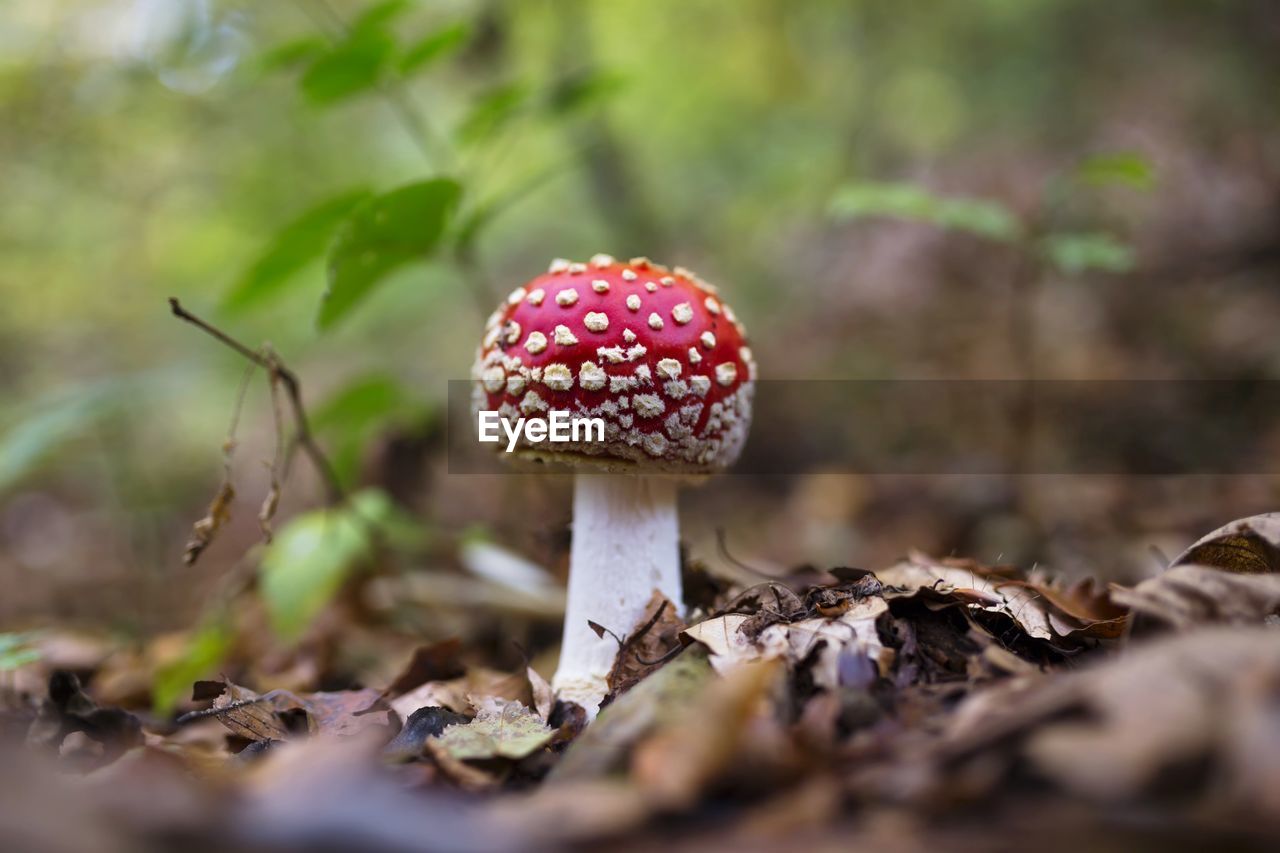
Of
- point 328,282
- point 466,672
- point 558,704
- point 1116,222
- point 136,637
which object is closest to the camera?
point 558,704

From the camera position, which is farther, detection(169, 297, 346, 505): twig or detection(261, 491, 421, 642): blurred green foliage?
detection(261, 491, 421, 642): blurred green foliage

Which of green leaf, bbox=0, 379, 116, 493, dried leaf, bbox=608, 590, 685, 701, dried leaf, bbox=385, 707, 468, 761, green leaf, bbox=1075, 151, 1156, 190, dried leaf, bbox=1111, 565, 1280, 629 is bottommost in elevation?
dried leaf, bbox=385, 707, 468, 761

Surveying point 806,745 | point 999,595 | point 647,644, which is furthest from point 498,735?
point 999,595

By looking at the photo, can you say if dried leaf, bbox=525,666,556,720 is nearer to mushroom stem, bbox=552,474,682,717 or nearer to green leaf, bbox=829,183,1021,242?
mushroom stem, bbox=552,474,682,717

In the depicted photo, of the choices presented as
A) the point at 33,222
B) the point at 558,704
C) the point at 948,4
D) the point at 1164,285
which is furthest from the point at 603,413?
the point at 948,4

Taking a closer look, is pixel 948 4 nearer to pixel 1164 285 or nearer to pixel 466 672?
pixel 1164 285

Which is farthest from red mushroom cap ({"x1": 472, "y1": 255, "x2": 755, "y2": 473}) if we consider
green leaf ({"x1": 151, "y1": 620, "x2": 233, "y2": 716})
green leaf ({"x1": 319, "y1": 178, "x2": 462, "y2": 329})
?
green leaf ({"x1": 151, "y1": 620, "x2": 233, "y2": 716})
